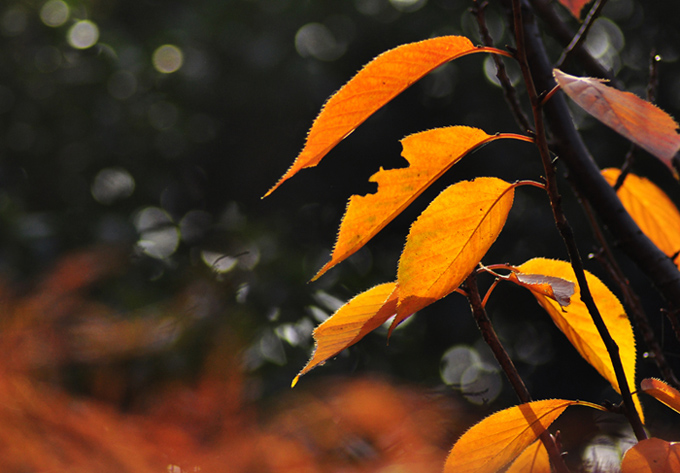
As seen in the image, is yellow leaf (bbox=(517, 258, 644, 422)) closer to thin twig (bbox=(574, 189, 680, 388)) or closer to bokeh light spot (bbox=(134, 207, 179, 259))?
thin twig (bbox=(574, 189, 680, 388))

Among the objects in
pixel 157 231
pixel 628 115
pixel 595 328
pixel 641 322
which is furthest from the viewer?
pixel 157 231

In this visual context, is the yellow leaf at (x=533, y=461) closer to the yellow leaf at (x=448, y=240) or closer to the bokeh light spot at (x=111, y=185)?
the yellow leaf at (x=448, y=240)

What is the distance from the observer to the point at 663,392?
0.24 metres

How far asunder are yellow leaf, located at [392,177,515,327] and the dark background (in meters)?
1.45

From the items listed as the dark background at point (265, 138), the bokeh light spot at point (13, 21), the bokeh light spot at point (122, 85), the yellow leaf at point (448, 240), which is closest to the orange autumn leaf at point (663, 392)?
the yellow leaf at point (448, 240)

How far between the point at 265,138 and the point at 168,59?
0.57m

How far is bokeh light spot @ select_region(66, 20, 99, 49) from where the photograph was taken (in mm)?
2086

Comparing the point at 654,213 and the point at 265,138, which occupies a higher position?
the point at 654,213

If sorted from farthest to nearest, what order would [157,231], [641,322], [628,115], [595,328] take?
[157,231] → [641,322] → [595,328] → [628,115]

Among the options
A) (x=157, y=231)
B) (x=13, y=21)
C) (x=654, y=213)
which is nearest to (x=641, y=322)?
(x=654, y=213)

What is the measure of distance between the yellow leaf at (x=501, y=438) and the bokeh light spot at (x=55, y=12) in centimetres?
243

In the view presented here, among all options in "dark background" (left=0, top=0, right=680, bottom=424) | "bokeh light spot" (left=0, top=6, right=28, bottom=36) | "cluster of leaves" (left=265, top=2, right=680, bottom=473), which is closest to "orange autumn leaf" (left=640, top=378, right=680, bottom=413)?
"cluster of leaves" (left=265, top=2, right=680, bottom=473)

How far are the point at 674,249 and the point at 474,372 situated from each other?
176 centimetres

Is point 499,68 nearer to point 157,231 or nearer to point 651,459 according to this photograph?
point 651,459
